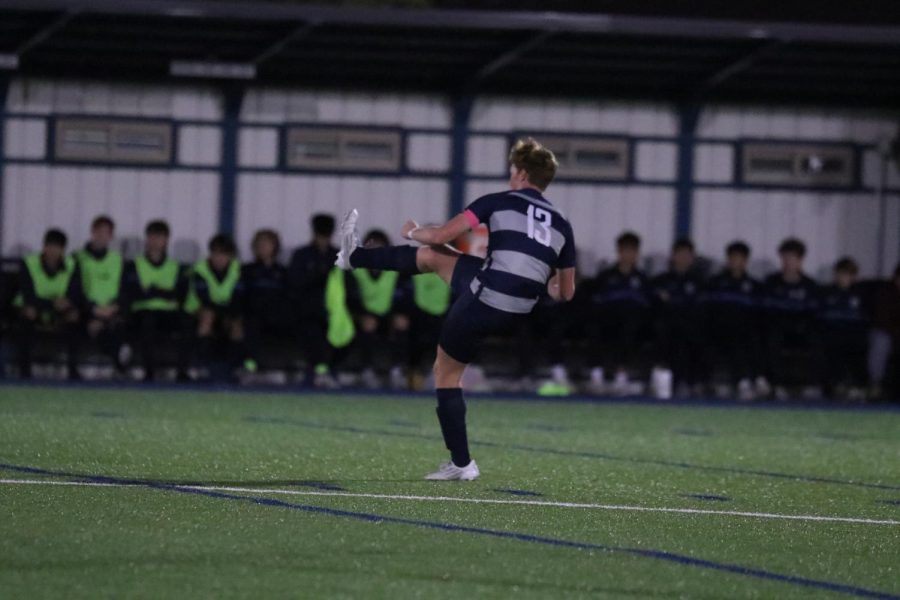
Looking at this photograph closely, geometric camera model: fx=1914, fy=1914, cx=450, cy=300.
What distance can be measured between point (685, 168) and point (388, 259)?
40.5ft

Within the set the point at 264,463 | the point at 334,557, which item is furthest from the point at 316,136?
the point at 334,557

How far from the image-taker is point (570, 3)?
20.0 metres

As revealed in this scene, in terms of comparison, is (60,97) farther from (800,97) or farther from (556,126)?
(800,97)

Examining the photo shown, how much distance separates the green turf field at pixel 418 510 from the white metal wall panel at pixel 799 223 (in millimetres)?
7322

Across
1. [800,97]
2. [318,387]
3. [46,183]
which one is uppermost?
[800,97]

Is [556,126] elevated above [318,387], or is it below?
above

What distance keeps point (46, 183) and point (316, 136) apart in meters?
3.07

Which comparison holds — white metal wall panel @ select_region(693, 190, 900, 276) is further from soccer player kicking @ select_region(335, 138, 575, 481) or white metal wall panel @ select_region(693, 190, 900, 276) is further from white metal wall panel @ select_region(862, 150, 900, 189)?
soccer player kicking @ select_region(335, 138, 575, 481)

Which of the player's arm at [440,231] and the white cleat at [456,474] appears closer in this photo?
the player's arm at [440,231]

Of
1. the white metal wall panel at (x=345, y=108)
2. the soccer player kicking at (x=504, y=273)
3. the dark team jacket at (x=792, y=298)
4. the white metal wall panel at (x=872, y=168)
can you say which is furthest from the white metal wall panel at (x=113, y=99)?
the soccer player kicking at (x=504, y=273)

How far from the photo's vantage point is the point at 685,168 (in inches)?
888

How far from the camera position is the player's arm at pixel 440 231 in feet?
32.1

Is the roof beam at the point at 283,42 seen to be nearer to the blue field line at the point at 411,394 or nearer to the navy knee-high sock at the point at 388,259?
the blue field line at the point at 411,394

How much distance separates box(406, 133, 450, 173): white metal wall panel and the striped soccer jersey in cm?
1188
